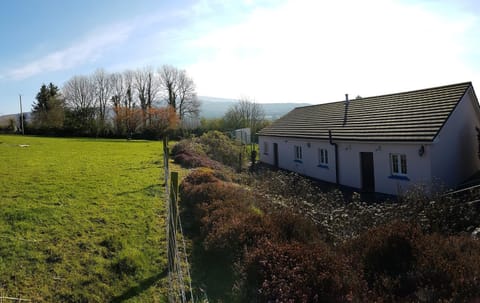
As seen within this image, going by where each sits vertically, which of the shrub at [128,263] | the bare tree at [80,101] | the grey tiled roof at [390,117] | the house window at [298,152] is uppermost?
the bare tree at [80,101]

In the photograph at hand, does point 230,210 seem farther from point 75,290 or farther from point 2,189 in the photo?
point 2,189

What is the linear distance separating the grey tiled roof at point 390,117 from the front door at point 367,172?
991mm

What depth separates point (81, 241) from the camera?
655cm

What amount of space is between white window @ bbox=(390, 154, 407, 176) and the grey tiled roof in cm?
86

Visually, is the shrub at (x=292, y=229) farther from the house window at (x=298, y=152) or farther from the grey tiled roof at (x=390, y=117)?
the house window at (x=298, y=152)

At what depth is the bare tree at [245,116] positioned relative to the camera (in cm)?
5584

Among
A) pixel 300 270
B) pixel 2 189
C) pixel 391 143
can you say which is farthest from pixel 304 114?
pixel 300 270

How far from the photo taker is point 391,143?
1389 cm

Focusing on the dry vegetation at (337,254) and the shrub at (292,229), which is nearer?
the dry vegetation at (337,254)

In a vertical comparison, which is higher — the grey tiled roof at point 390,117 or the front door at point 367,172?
the grey tiled roof at point 390,117

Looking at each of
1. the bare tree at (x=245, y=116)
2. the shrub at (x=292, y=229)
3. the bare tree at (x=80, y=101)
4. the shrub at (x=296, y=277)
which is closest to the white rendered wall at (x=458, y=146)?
the shrub at (x=292, y=229)

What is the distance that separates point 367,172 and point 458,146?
391cm

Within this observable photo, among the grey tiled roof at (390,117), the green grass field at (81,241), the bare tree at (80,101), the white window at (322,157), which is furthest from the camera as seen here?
the bare tree at (80,101)

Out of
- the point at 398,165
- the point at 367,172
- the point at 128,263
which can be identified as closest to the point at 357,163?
the point at 367,172
